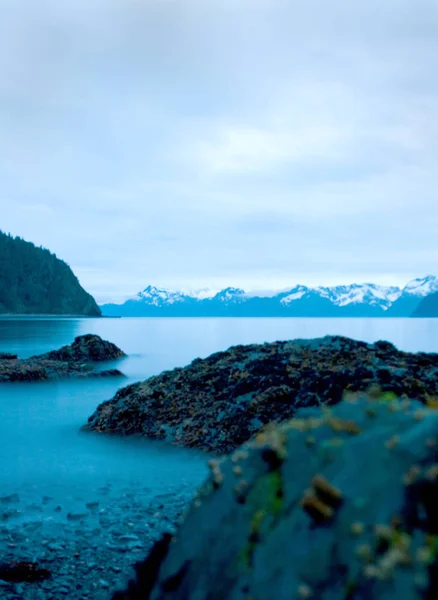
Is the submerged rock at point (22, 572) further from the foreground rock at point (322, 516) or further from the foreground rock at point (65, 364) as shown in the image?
the foreground rock at point (65, 364)

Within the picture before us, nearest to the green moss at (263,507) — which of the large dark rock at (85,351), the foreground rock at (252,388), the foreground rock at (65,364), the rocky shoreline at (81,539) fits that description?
the rocky shoreline at (81,539)

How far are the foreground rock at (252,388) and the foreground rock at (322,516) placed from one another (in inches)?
386

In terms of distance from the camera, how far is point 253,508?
3.48m

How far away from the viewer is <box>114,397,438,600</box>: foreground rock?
8.75 ft

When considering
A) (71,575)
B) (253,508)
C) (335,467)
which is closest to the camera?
(335,467)

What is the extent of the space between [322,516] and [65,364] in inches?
1248

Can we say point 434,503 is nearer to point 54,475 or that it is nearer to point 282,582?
point 282,582

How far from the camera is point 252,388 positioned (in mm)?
15391

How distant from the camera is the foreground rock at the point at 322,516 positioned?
2666 millimetres

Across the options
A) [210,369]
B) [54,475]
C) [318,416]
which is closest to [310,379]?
[210,369]

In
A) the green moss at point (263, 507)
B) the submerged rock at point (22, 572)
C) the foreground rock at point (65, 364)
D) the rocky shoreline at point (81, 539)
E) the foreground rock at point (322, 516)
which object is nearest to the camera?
the foreground rock at point (322, 516)

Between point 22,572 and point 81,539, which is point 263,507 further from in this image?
point 81,539

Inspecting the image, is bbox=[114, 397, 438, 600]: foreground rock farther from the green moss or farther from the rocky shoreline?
the rocky shoreline

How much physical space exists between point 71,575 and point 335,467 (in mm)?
5351
